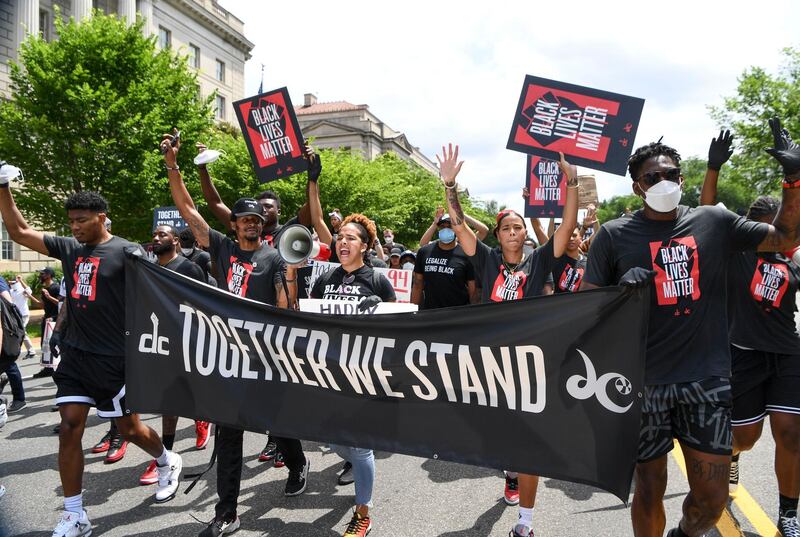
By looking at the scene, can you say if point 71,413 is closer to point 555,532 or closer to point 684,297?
point 555,532

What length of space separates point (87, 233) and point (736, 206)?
327ft

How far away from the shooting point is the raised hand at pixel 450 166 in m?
3.94

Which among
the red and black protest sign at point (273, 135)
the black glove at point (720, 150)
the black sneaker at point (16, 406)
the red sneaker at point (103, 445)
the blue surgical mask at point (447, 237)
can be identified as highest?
the red and black protest sign at point (273, 135)

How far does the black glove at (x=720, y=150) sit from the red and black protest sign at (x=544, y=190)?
260 cm

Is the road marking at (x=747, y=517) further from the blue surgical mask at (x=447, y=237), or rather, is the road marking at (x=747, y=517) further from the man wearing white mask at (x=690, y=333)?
the blue surgical mask at (x=447, y=237)

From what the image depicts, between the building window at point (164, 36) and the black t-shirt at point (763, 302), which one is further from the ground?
the building window at point (164, 36)

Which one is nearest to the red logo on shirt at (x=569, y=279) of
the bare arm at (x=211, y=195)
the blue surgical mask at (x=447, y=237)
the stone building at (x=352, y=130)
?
the blue surgical mask at (x=447, y=237)

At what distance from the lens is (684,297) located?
2.72 m

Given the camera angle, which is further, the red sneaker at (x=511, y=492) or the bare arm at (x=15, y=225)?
the red sneaker at (x=511, y=492)

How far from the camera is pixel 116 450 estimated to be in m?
5.06

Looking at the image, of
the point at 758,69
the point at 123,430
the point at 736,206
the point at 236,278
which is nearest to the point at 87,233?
the point at 236,278

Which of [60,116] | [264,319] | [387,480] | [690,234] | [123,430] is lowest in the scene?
[387,480]

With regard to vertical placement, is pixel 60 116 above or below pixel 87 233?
above

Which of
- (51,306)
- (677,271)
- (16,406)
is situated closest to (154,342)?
(677,271)
